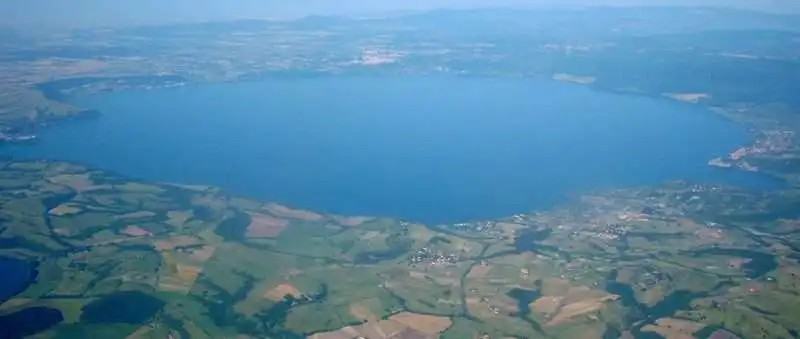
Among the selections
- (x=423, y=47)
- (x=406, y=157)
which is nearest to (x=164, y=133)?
(x=406, y=157)

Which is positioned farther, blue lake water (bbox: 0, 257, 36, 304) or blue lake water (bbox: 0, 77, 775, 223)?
blue lake water (bbox: 0, 77, 775, 223)

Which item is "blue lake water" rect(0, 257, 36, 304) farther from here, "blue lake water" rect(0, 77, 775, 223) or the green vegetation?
"blue lake water" rect(0, 77, 775, 223)

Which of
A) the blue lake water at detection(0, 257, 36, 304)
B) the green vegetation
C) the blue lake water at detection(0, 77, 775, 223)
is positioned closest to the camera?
the green vegetation

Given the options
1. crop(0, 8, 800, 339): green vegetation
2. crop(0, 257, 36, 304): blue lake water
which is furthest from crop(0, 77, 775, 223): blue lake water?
crop(0, 257, 36, 304): blue lake water

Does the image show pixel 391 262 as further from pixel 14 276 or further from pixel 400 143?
pixel 400 143

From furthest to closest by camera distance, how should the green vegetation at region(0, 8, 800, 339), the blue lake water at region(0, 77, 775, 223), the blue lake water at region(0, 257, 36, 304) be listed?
the blue lake water at region(0, 77, 775, 223), the blue lake water at region(0, 257, 36, 304), the green vegetation at region(0, 8, 800, 339)

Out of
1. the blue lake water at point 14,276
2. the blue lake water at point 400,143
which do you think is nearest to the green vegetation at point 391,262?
the blue lake water at point 14,276

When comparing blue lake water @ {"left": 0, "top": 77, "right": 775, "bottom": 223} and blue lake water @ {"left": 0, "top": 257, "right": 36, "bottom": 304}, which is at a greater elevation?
blue lake water @ {"left": 0, "top": 257, "right": 36, "bottom": 304}

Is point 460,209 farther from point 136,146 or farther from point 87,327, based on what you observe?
point 136,146

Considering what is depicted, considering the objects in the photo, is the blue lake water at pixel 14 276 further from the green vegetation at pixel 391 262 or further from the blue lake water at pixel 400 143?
the blue lake water at pixel 400 143
